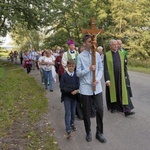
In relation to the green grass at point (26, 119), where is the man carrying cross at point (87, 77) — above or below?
above

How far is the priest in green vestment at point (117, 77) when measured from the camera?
6.90m

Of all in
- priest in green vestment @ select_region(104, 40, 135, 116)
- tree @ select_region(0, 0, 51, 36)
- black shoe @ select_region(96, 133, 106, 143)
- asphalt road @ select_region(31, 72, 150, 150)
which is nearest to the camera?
asphalt road @ select_region(31, 72, 150, 150)

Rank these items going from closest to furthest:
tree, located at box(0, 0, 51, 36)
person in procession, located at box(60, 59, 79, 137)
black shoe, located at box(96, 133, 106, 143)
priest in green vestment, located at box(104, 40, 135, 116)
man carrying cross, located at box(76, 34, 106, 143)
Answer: man carrying cross, located at box(76, 34, 106, 143) → black shoe, located at box(96, 133, 106, 143) → person in procession, located at box(60, 59, 79, 137) → priest in green vestment, located at box(104, 40, 135, 116) → tree, located at box(0, 0, 51, 36)

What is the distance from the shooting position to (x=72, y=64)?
5.47 m

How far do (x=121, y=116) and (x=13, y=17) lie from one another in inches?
830

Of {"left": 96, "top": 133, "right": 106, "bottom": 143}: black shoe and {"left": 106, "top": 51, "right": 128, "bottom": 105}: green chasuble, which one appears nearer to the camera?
{"left": 96, "top": 133, "right": 106, "bottom": 143}: black shoe

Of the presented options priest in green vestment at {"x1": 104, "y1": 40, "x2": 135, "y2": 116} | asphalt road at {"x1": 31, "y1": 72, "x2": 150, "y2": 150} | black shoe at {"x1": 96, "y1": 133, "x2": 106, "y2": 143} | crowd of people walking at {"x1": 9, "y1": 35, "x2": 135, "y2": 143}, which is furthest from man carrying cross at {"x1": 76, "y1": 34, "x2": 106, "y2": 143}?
priest in green vestment at {"x1": 104, "y1": 40, "x2": 135, "y2": 116}

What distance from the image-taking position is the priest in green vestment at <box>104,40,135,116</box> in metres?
6.90

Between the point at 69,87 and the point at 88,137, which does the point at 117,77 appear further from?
the point at 88,137

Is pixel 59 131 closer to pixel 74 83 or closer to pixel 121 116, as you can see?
pixel 74 83

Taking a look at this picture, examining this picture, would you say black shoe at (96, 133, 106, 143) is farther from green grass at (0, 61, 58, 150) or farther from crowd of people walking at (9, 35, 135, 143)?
green grass at (0, 61, 58, 150)

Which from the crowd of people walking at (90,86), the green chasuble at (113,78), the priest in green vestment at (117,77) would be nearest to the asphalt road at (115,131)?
the crowd of people walking at (90,86)

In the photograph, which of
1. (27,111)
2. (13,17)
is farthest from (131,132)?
(13,17)

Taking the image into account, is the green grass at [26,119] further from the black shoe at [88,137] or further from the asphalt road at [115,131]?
the black shoe at [88,137]
